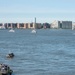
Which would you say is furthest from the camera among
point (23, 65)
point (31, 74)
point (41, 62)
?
point (41, 62)

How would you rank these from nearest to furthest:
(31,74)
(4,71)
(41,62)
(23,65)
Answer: (4,71) < (31,74) < (23,65) < (41,62)

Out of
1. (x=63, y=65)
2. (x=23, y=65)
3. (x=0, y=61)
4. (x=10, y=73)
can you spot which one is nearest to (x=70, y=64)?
(x=63, y=65)

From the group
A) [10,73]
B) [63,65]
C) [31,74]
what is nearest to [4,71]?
[10,73]

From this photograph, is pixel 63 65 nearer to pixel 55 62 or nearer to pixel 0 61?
pixel 55 62

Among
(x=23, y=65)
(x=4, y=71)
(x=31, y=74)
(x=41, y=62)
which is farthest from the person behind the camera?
(x=41, y=62)

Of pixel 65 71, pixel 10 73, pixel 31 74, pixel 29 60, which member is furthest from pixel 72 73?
pixel 29 60

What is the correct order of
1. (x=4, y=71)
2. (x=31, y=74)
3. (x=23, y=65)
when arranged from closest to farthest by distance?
(x=4, y=71)
(x=31, y=74)
(x=23, y=65)

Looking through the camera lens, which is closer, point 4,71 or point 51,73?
point 4,71

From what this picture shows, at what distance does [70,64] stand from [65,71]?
11402mm

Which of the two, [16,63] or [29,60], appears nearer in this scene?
[16,63]

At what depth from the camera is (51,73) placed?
75.4 metres

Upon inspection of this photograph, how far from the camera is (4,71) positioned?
68.8m

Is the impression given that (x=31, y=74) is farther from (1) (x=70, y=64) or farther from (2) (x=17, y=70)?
(1) (x=70, y=64)

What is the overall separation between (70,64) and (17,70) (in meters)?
14.9
